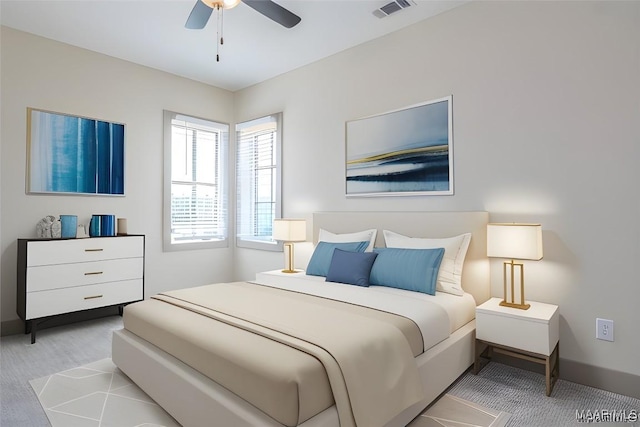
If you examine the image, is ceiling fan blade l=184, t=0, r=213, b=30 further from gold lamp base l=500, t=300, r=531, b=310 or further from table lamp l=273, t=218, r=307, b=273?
gold lamp base l=500, t=300, r=531, b=310

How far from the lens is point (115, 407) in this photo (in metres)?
2.14

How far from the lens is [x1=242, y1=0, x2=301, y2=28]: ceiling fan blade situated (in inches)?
97.5

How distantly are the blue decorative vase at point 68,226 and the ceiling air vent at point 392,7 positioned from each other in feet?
11.2

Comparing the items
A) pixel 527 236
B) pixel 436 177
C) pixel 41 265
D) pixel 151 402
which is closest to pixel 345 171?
pixel 436 177

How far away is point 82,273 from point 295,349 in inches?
112

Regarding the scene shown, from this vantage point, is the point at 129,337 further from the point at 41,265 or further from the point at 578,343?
the point at 578,343

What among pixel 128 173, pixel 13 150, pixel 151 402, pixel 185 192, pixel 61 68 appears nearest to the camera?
pixel 151 402

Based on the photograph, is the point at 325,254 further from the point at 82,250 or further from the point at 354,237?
the point at 82,250

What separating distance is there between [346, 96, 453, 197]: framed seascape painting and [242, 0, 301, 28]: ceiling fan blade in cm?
129

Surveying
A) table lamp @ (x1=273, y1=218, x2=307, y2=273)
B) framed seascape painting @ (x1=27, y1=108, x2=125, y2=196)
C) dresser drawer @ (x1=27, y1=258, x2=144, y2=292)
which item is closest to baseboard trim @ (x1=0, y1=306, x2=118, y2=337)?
dresser drawer @ (x1=27, y1=258, x2=144, y2=292)

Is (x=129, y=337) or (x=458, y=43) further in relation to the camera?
(x=458, y=43)

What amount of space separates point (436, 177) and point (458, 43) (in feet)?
3.73

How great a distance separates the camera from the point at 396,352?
6.01 feet

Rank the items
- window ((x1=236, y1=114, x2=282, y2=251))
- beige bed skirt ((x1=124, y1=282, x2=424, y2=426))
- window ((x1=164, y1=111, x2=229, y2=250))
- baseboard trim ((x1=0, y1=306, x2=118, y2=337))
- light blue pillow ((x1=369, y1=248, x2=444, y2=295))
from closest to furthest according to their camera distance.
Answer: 1. beige bed skirt ((x1=124, y1=282, x2=424, y2=426))
2. light blue pillow ((x1=369, y1=248, x2=444, y2=295))
3. baseboard trim ((x1=0, y1=306, x2=118, y2=337))
4. window ((x1=164, y1=111, x2=229, y2=250))
5. window ((x1=236, y1=114, x2=282, y2=251))
